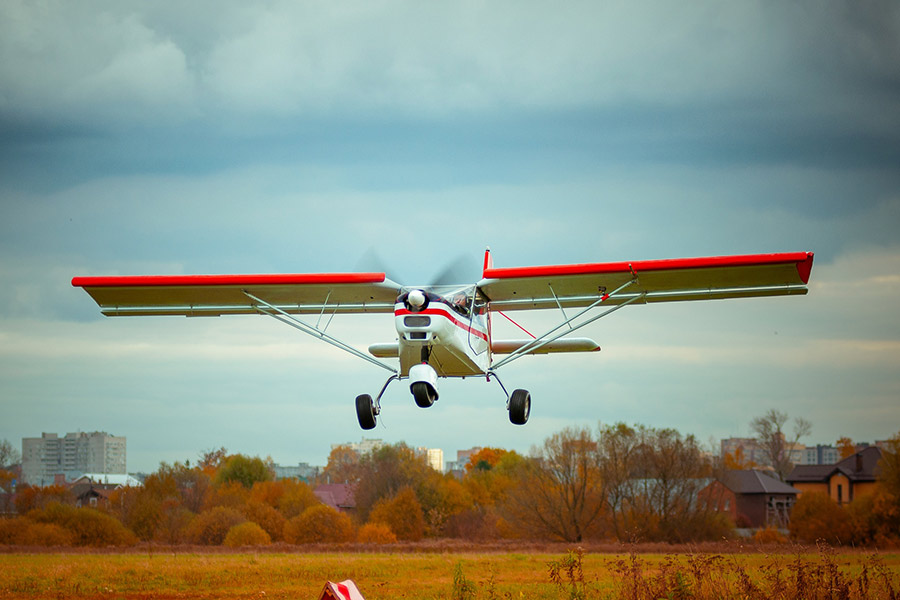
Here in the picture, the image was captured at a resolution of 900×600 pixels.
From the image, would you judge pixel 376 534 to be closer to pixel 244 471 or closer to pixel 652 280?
pixel 244 471

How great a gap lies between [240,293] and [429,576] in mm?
14258

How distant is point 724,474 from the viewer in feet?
210

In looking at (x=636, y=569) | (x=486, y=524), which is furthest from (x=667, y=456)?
(x=636, y=569)

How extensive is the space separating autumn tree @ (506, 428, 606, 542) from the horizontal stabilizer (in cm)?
3734


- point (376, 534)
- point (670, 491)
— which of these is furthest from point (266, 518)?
point (670, 491)

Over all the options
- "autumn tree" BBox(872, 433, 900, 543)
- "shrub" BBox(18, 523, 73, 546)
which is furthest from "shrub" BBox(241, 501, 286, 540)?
"autumn tree" BBox(872, 433, 900, 543)

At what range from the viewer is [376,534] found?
54.3 meters

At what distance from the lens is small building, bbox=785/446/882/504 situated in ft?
242

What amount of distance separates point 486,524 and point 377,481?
959 centimetres

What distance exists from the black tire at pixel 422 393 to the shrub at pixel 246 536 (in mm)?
35252

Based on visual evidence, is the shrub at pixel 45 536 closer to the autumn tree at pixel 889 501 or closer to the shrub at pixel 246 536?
the shrub at pixel 246 536

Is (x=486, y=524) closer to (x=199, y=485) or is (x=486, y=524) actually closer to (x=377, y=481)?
(x=377, y=481)

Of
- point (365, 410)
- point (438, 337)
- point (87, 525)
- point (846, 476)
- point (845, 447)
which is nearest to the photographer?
point (438, 337)

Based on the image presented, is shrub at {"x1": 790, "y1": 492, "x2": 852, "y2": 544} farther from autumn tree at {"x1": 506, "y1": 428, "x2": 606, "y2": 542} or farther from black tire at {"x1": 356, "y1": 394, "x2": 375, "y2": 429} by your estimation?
black tire at {"x1": 356, "y1": 394, "x2": 375, "y2": 429}
